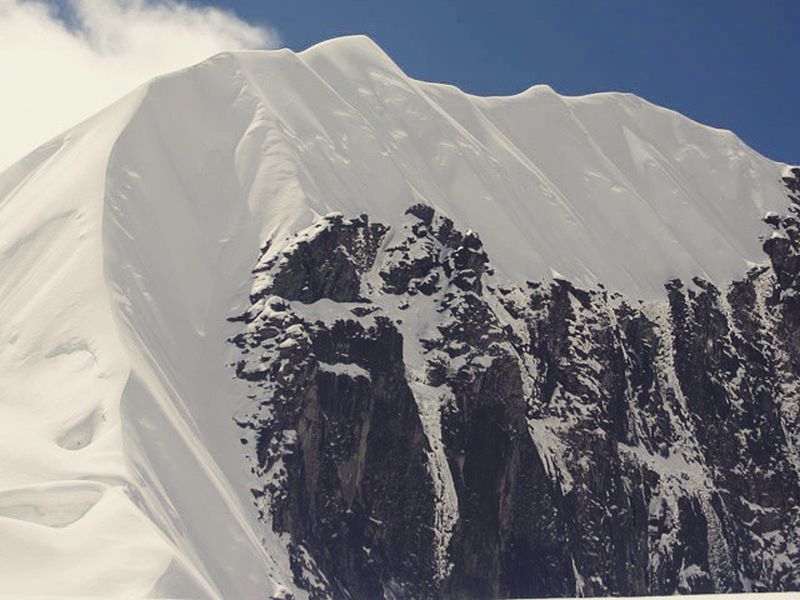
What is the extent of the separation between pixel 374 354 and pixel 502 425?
1097 centimetres

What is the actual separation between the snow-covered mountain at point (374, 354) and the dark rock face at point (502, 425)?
8.6 inches

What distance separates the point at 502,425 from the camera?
108m

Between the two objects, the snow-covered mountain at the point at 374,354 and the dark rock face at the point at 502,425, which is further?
the dark rock face at the point at 502,425

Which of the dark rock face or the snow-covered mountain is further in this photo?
the dark rock face

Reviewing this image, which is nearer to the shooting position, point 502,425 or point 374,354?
point 374,354

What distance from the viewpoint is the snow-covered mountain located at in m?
89.1

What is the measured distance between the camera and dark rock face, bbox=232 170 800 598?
3900 inches

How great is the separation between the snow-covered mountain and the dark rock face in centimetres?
22

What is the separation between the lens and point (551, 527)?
10656 centimetres

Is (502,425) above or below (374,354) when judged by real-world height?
below

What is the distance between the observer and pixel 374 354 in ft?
343

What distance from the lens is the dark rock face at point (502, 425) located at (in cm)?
9906

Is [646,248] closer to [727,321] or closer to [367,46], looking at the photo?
[727,321]

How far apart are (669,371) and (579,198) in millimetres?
22723
